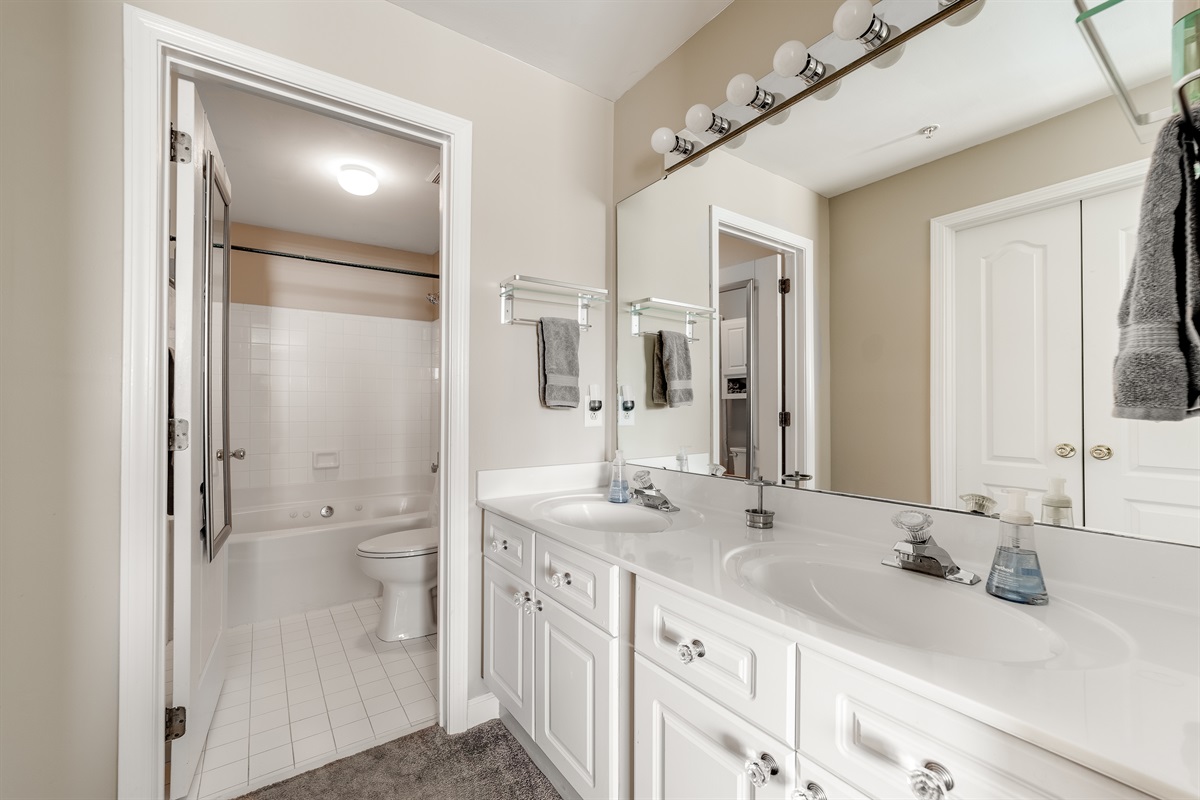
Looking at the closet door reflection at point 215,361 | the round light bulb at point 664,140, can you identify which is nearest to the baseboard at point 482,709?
the closet door reflection at point 215,361

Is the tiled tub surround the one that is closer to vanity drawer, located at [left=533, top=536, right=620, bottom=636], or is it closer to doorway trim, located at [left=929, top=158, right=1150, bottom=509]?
vanity drawer, located at [left=533, top=536, right=620, bottom=636]

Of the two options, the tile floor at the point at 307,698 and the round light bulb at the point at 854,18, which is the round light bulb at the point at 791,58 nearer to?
the round light bulb at the point at 854,18

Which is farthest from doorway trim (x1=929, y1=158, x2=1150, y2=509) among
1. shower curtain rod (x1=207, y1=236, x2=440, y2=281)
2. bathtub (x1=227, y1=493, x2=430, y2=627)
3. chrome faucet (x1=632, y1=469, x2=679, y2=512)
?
shower curtain rod (x1=207, y1=236, x2=440, y2=281)

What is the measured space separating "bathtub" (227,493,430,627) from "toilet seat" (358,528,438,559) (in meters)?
0.45

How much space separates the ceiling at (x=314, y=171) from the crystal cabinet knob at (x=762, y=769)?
2.30 metres

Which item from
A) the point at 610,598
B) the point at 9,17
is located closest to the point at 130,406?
the point at 9,17

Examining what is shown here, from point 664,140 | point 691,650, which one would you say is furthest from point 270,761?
point 664,140

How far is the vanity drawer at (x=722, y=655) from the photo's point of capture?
2.54 ft

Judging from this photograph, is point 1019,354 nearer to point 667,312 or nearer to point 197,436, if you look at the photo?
point 667,312

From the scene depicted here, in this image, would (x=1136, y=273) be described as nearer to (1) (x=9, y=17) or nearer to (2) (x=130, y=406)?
(2) (x=130, y=406)

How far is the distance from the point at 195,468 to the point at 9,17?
1097 millimetres

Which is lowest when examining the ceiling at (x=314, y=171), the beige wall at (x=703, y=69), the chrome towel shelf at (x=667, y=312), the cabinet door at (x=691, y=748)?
the cabinet door at (x=691, y=748)

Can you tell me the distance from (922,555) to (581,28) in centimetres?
184

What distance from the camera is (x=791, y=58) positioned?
125 centimetres
